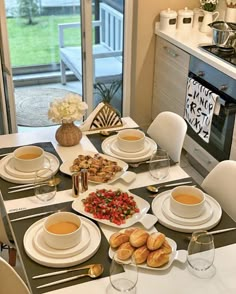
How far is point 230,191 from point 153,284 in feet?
2.17

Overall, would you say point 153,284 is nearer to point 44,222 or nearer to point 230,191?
point 44,222

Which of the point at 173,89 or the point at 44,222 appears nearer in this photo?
the point at 44,222

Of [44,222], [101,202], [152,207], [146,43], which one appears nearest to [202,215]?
[152,207]

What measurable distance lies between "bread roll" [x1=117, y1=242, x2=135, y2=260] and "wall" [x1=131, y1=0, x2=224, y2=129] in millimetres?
2501

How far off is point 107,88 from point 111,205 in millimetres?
2400

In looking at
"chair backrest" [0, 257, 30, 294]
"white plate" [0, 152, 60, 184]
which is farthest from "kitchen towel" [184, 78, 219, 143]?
"chair backrest" [0, 257, 30, 294]

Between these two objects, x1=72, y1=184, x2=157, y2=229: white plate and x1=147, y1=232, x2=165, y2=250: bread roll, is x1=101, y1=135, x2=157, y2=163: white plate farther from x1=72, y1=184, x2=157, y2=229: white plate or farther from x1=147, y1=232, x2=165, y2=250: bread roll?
x1=147, y1=232, x2=165, y2=250: bread roll

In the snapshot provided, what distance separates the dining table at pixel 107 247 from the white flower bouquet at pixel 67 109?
0.51 ft

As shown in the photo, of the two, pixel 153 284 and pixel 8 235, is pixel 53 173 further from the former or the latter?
pixel 153 284

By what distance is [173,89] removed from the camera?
3613mm

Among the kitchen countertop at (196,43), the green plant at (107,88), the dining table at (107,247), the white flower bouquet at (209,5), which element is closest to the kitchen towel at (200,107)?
the kitchen countertop at (196,43)

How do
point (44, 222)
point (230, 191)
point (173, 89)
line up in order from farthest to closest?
point (173, 89) < point (230, 191) < point (44, 222)

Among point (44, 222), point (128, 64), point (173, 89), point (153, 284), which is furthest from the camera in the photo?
point (128, 64)

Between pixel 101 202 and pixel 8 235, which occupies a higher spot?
pixel 101 202
